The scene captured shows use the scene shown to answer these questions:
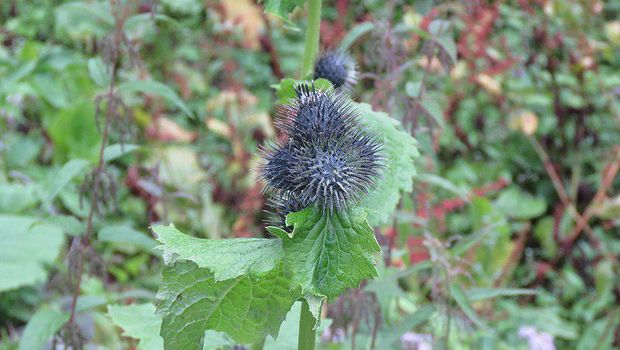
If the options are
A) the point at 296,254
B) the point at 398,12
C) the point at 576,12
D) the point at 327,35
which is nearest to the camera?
the point at 296,254

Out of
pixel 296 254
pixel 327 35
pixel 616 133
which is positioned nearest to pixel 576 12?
pixel 616 133

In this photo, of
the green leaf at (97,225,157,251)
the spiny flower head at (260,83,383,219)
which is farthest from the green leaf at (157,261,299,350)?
the green leaf at (97,225,157,251)

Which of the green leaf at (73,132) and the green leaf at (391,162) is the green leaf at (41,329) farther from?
the green leaf at (73,132)

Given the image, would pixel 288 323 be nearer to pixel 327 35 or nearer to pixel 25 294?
pixel 25 294

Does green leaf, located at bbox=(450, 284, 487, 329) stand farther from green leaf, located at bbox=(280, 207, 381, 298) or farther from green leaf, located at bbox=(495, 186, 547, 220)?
green leaf, located at bbox=(495, 186, 547, 220)

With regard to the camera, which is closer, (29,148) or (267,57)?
(29,148)

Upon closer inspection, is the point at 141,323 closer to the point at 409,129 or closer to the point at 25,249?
the point at 409,129

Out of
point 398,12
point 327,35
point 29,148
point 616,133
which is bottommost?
point 29,148
